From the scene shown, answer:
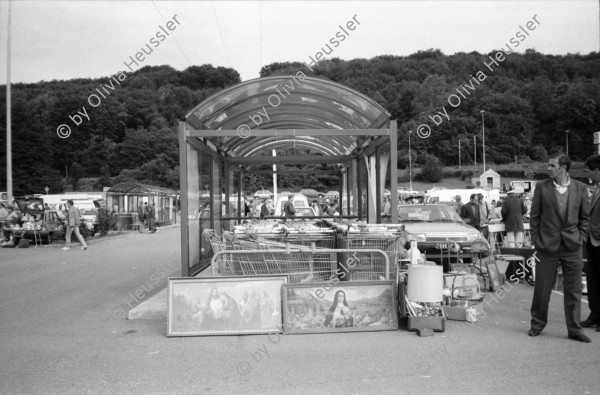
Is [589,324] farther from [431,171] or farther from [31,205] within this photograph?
[431,171]

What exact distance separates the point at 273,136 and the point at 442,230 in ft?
14.4

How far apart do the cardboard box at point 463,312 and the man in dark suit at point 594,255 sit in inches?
52.0

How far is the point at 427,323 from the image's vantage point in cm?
735

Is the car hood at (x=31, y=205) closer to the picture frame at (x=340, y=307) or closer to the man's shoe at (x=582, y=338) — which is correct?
the picture frame at (x=340, y=307)

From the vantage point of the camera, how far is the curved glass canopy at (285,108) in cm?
1045

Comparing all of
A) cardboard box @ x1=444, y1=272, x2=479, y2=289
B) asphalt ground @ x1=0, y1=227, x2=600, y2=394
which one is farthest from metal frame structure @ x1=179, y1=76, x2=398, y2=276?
asphalt ground @ x1=0, y1=227, x2=600, y2=394

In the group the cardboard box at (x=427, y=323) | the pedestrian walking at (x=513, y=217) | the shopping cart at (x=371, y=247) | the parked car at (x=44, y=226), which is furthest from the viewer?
the parked car at (x=44, y=226)

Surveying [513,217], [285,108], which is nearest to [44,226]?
[285,108]

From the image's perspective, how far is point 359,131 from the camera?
34.2 feet

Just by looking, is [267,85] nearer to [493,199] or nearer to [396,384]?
[396,384]

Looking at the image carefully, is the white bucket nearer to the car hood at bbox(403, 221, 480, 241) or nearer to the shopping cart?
the shopping cart

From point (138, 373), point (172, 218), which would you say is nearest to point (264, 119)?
point (138, 373)

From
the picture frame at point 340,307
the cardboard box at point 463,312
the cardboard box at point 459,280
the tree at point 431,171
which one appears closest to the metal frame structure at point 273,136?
the cardboard box at point 459,280

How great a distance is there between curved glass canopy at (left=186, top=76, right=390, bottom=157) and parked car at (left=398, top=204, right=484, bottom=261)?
2.36 m
